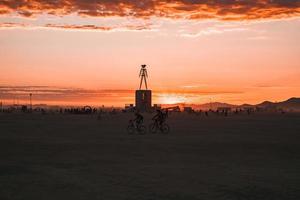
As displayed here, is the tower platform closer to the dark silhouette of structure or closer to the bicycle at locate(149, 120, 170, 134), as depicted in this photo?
the dark silhouette of structure

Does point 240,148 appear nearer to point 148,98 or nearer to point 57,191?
point 57,191

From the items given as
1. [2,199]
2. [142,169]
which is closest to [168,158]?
[142,169]

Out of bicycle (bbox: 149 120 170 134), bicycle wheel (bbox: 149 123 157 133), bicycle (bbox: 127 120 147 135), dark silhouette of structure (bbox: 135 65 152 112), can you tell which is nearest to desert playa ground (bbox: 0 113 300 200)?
bicycle (bbox: 127 120 147 135)

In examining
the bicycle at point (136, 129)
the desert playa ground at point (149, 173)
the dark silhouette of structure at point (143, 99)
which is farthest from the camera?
the dark silhouette of structure at point (143, 99)

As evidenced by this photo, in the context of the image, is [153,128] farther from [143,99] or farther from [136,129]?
[143,99]

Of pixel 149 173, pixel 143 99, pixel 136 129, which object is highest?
pixel 143 99

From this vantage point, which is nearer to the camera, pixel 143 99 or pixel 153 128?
pixel 153 128

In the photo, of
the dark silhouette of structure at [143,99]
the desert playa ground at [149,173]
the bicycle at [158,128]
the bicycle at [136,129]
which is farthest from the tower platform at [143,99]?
the desert playa ground at [149,173]

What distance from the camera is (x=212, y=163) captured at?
16.4 meters

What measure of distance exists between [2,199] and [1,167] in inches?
205

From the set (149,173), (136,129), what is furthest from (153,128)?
(149,173)

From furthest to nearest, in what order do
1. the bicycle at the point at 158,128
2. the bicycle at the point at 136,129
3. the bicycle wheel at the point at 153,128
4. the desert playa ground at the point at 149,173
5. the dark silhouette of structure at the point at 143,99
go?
the dark silhouette of structure at the point at 143,99, the bicycle wheel at the point at 153,128, the bicycle at the point at 158,128, the bicycle at the point at 136,129, the desert playa ground at the point at 149,173

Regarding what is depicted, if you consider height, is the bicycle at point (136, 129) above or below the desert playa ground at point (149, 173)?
above

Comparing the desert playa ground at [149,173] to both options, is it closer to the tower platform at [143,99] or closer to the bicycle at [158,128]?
the bicycle at [158,128]
